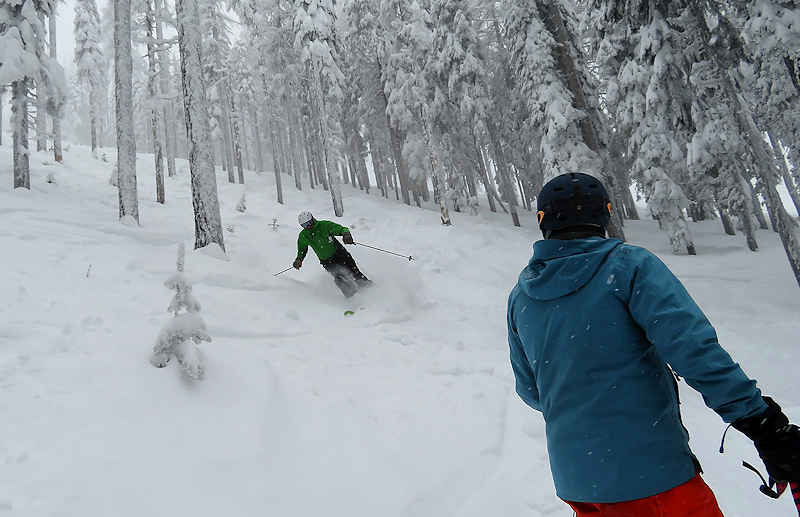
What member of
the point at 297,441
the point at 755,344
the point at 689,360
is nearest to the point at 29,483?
the point at 297,441

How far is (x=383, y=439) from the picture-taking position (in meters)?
4.64

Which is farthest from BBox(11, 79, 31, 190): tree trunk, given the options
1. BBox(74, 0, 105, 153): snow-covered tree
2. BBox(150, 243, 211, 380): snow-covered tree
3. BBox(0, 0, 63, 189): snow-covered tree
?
BBox(74, 0, 105, 153): snow-covered tree

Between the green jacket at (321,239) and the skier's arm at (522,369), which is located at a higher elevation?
the green jacket at (321,239)

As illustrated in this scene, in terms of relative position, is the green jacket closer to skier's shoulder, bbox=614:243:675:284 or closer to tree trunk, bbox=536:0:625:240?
skier's shoulder, bbox=614:243:675:284

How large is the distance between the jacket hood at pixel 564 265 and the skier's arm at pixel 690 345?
19cm

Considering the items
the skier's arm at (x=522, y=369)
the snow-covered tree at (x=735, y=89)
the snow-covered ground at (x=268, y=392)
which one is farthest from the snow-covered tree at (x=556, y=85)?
the skier's arm at (x=522, y=369)

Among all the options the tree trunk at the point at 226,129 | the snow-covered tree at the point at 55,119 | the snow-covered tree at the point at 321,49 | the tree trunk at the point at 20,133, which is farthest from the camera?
the tree trunk at the point at 226,129

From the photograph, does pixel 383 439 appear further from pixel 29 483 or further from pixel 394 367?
pixel 29 483

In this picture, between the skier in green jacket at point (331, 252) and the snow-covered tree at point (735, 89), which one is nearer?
the skier in green jacket at point (331, 252)

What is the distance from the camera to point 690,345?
1.74 m

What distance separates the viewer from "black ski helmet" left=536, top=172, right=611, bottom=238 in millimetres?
2062

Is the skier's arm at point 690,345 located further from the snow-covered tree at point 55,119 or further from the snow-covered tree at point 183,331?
the snow-covered tree at point 55,119

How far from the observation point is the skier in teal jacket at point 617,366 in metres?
1.73

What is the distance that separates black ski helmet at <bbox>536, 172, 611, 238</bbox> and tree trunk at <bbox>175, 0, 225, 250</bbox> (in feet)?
31.2
